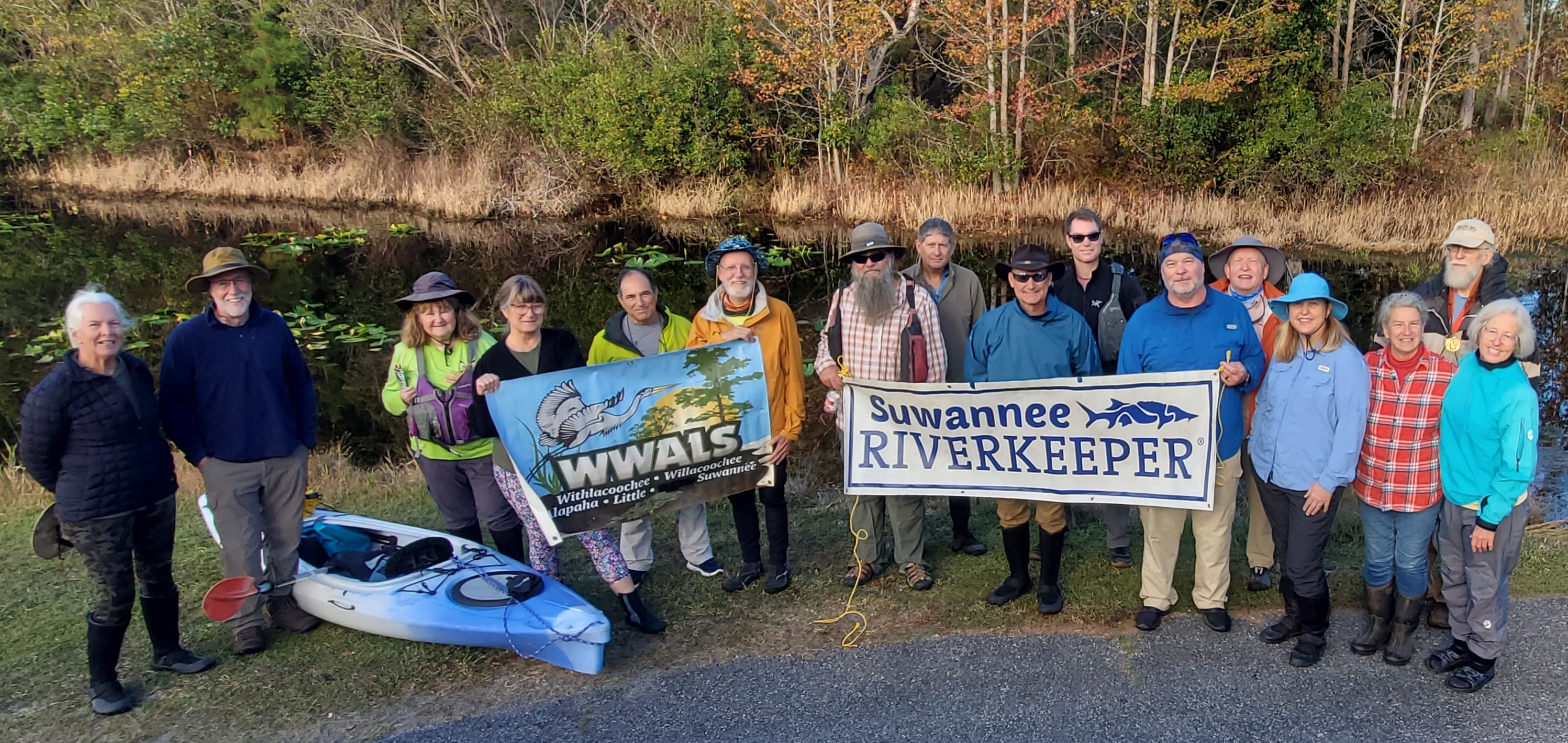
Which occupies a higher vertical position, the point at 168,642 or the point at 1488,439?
the point at 1488,439

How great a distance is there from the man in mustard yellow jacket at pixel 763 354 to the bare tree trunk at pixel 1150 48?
60.9ft

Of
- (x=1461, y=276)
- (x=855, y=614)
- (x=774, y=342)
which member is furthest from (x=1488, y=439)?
(x=774, y=342)

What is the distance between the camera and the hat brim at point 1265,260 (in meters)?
5.61

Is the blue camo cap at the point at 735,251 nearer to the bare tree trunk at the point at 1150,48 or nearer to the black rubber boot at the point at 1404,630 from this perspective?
the black rubber boot at the point at 1404,630

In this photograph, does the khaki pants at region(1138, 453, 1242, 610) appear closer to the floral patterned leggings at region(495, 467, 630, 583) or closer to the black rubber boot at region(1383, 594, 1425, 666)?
the black rubber boot at region(1383, 594, 1425, 666)

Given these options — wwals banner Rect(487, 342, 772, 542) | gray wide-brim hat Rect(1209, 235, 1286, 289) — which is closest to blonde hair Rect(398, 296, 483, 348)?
wwals banner Rect(487, 342, 772, 542)

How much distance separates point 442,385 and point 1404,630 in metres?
4.93

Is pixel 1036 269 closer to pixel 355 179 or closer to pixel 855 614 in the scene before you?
pixel 855 614

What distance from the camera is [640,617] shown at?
17.4 ft

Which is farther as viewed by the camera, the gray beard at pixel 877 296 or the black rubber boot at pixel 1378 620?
the gray beard at pixel 877 296

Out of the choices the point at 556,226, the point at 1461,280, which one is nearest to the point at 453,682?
the point at 1461,280

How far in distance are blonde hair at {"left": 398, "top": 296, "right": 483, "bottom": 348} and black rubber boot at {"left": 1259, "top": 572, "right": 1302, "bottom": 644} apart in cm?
438

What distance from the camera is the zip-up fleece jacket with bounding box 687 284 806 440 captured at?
5.45m

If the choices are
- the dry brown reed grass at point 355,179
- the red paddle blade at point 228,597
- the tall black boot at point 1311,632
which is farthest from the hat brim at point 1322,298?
the dry brown reed grass at point 355,179
